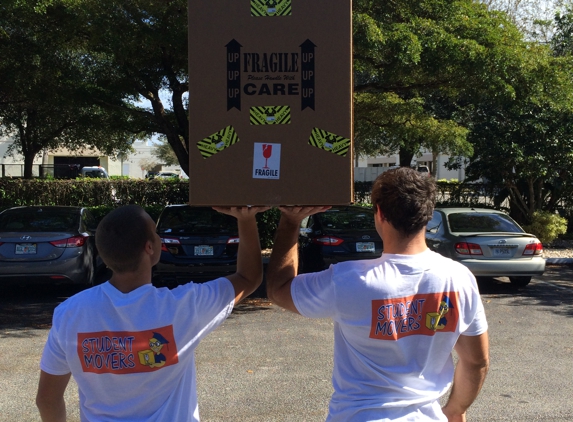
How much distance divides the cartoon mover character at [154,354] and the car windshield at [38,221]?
25.8 feet

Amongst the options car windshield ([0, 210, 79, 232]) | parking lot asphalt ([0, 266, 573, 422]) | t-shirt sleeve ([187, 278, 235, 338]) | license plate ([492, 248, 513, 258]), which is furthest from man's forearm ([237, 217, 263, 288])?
license plate ([492, 248, 513, 258])

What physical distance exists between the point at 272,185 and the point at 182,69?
1070cm

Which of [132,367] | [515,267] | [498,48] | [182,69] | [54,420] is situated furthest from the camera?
[182,69]

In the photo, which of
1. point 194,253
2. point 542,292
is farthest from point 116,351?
point 542,292

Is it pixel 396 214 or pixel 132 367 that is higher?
pixel 396 214

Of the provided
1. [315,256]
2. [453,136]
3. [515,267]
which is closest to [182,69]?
[315,256]

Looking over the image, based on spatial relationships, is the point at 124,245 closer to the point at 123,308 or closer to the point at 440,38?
the point at 123,308

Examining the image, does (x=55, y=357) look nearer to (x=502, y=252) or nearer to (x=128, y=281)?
(x=128, y=281)

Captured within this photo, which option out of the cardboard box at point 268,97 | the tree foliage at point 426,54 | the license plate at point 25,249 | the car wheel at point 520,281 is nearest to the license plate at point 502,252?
the car wheel at point 520,281

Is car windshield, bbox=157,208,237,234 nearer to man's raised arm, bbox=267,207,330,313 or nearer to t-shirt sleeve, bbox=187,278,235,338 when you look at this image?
man's raised arm, bbox=267,207,330,313

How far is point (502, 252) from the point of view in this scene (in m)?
9.62

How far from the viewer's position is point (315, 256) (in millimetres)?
9664

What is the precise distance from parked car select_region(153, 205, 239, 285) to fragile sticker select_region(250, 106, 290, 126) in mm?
6896

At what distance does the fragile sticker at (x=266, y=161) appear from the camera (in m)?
2.18
